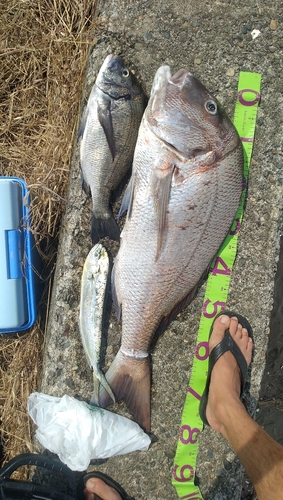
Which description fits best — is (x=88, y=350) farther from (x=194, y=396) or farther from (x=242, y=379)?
(x=242, y=379)

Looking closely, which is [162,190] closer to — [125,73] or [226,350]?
[125,73]

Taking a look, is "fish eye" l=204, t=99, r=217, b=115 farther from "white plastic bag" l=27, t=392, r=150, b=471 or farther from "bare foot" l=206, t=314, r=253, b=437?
"white plastic bag" l=27, t=392, r=150, b=471

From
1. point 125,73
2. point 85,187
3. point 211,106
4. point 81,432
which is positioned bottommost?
point 81,432

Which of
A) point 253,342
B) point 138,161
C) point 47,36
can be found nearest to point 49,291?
point 138,161

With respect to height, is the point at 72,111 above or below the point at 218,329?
above

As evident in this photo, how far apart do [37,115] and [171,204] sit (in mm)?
1448

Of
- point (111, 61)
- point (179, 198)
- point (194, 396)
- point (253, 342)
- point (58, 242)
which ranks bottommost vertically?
point (194, 396)

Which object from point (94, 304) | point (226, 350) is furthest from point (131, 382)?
point (226, 350)

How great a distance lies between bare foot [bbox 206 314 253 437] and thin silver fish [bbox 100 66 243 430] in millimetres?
483

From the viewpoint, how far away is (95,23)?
279 cm

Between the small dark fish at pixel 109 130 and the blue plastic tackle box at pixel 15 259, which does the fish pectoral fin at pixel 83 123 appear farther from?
the blue plastic tackle box at pixel 15 259

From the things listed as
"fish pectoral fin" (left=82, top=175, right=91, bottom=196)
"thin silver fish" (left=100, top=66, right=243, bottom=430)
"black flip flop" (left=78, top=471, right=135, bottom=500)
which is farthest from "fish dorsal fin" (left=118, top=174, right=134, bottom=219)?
"black flip flop" (left=78, top=471, right=135, bottom=500)

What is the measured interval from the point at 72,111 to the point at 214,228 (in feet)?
4.70

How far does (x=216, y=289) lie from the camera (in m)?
2.82
